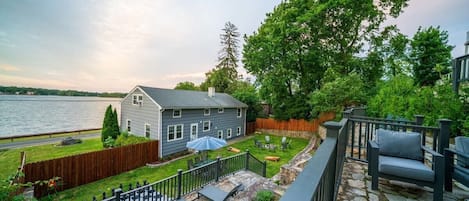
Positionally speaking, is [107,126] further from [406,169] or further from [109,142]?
[406,169]

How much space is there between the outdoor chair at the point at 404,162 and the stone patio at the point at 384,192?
16cm

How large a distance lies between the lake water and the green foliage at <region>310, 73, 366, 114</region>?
1560cm

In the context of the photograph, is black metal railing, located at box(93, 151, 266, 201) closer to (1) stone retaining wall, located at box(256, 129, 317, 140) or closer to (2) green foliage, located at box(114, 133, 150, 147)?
(2) green foliage, located at box(114, 133, 150, 147)

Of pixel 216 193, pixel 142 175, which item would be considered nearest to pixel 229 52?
pixel 142 175

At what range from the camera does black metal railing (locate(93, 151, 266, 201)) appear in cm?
561

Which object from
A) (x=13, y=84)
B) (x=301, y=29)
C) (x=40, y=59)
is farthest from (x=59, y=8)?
(x=301, y=29)

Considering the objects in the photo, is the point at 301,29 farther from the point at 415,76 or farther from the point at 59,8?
the point at 59,8

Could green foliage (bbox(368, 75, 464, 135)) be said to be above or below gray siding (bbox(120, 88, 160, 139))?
above

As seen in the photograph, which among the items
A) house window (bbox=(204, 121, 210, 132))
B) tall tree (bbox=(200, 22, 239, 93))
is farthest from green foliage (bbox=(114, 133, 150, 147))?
tall tree (bbox=(200, 22, 239, 93))

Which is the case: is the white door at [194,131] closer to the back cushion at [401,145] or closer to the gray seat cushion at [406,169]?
the back cushion at [401,145]

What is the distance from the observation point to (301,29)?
14141mm

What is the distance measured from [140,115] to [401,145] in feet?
45.1

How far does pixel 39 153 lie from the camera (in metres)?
12.6

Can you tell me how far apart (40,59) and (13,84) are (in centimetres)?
412
